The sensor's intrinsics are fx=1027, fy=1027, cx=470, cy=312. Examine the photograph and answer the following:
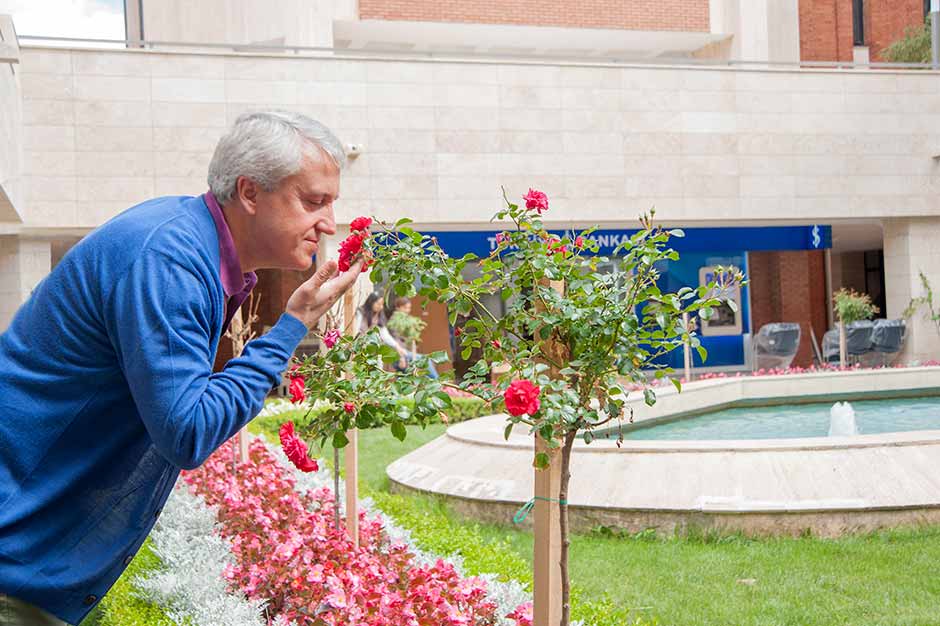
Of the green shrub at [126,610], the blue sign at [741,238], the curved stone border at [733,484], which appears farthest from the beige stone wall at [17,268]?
the green shrub at [126,610]

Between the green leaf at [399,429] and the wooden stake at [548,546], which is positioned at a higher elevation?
the green leaf at [399,429]

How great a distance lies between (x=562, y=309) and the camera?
2820 millimetres

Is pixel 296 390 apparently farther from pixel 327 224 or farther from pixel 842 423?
pixel 842 423

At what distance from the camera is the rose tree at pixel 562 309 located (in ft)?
9.20

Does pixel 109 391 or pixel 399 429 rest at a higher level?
pixel 109 391

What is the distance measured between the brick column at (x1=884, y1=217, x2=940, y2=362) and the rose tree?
20.0 m

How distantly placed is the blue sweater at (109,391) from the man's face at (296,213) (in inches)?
4.5

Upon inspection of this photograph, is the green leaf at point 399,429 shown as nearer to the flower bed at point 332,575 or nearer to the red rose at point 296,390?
the red rose at point 296,390

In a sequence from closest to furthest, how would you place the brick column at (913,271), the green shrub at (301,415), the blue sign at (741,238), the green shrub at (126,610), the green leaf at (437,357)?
the green leaf at (437,357), the green shrub at (126,610), the green shrub at (301,415), the brick column at (913,271), the blue sign at (741,238)

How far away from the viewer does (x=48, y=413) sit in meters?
1.94

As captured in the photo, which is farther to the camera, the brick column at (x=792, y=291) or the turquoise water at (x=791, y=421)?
the brick column at (x=792, y=291)

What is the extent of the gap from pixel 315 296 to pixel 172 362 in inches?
14.8

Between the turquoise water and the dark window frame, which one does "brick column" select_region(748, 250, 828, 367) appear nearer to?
the dark window frame

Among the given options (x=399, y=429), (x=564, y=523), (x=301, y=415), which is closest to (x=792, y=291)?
(x=301, y=415)
